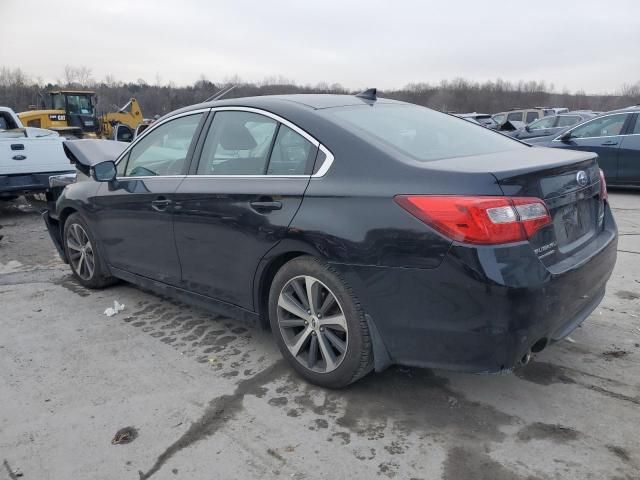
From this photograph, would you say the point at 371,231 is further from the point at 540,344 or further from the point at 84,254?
the point at 84,254

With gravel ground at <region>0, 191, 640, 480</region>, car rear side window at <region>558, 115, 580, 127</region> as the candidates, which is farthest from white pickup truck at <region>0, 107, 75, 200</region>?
car rear side window at <region>558, 115, 580, 127</region>

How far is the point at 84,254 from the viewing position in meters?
5.05

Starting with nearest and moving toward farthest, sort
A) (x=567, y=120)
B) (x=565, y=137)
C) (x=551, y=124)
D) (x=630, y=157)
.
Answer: (x=630, y=157), (x=565, y=137), (x=567, y=120), (x=551, y=124)

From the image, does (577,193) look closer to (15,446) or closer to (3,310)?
(15,446)

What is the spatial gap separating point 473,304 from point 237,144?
6.18ft

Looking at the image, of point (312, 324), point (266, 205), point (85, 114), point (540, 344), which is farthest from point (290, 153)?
point (85, 114)

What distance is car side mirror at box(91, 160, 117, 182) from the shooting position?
4336mm

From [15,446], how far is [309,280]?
1696 millimetres

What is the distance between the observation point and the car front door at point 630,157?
9797mm

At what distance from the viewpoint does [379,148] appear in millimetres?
2857

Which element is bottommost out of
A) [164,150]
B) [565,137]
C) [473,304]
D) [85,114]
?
[473,304]

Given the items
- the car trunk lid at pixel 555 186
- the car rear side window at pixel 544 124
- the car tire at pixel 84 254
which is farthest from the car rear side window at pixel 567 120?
the car tire at pixel 84 254

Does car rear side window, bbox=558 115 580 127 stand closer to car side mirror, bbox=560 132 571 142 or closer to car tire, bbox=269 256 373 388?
car side mirror, bbox=560 132 571 142

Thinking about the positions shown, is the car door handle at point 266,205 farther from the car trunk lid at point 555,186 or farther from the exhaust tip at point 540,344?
the exhaust tip at point 540,344
